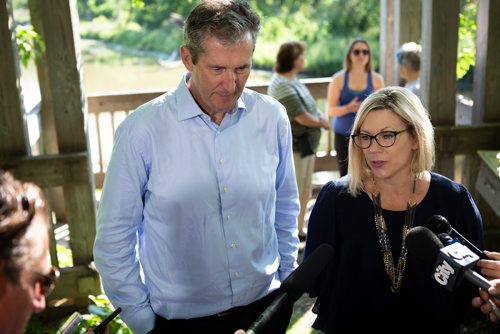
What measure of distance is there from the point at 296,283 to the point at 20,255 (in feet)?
2.59

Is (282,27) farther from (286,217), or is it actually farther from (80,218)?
(286,217)

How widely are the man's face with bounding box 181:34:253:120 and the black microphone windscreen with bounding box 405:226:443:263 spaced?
0.76 m

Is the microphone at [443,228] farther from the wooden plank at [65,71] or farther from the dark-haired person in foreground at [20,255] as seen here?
the wooden plank at [65,71]

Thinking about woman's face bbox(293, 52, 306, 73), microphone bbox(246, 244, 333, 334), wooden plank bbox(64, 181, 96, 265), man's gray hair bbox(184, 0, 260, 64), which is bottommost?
wooden plank bbox(64, 181, 96, 265)

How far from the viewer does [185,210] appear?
2.11 metres

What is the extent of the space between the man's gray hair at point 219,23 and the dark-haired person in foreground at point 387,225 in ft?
1.93

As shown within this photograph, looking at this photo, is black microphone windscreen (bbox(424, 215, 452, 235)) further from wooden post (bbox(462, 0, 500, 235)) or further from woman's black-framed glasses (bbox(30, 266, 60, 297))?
wooden post (bbox(462, 0, 500, 235))

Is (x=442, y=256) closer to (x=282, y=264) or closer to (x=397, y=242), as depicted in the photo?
(x=397, y=242)

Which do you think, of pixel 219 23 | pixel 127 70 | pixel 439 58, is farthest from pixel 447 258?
pixel 127 70

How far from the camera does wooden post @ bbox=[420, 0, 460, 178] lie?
3.84 meters

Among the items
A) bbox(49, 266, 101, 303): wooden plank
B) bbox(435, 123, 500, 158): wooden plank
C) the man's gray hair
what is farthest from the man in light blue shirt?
bbox(435, 123, 500, 158): wooden plank

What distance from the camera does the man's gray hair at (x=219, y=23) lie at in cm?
202

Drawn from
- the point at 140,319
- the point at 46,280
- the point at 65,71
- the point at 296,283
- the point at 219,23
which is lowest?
the point at 140,319

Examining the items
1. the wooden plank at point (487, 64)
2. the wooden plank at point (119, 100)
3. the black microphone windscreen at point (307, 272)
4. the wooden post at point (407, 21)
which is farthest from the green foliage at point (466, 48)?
the black microphone windscreen at point (307, 272)
